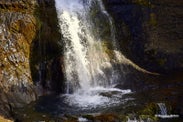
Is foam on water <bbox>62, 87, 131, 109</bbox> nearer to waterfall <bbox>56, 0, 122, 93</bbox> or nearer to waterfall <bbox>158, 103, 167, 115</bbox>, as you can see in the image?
waterfall <bbox>56, 0, 122, 93</bbox>

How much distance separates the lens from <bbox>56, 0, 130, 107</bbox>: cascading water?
22688 mm

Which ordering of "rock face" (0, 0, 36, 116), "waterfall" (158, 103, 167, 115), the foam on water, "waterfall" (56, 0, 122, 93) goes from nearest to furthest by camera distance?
"waterfall" (158, 103, 167, 115)
the foam on water
"rock face" (0, 0, 36, 116)
"waterfall" (56, 0, 122, 93)

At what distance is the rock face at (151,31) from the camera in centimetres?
2575

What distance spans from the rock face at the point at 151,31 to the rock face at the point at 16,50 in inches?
232

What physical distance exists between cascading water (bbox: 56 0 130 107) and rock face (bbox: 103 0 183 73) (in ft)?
5.72

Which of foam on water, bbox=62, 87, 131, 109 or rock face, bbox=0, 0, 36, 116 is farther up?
rock face, bbox=0, 0, 36, 116

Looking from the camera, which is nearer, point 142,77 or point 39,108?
point 39,108

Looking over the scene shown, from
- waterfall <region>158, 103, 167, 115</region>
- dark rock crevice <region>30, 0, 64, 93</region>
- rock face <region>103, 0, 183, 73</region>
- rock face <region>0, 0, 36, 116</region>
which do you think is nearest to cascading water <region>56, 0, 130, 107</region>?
dark rock crevice <region>30, 0, 64, 93</region>

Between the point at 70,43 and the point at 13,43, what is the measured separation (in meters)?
3.22

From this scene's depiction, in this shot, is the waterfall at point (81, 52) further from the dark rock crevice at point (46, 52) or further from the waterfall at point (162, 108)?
the waterfall at point (162, 108)

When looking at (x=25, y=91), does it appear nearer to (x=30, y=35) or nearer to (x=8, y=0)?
(x=30, y=35)

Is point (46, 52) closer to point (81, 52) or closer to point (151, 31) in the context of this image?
point (81, 52)

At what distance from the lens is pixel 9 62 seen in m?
21.5

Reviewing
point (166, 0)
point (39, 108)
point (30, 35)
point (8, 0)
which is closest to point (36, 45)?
point (30, 35)
